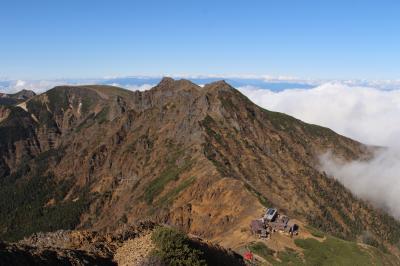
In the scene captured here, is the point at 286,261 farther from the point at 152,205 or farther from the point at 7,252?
the point at 152,205

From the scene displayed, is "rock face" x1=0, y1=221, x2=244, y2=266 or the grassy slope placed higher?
"rock face" x1=0, y1=221, x2=244, y2=266

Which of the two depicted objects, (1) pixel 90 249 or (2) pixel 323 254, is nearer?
(1) pixel 90 249

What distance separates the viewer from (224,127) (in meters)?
189

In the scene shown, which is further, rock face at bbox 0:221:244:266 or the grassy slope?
the grassy slope

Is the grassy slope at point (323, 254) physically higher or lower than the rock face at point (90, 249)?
lower

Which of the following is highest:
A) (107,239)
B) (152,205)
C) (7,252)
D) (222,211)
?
(7,252)

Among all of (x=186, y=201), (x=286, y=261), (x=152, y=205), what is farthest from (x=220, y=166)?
Answer: (x=286, y=261)

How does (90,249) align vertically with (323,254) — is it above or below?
above

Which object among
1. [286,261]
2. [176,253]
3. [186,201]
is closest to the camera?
[176,253]

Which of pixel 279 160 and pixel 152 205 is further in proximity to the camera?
pixel 279 160

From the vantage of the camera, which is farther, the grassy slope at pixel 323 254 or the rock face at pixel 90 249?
the grassy slope at pixel 323 254

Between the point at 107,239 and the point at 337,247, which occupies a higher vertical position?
the point at 107,239

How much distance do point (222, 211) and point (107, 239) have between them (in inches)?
2926

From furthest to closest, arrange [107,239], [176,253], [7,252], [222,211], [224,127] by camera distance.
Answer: [224,127]
[222,211]
[107,239]
[176,253]
[7,252]
